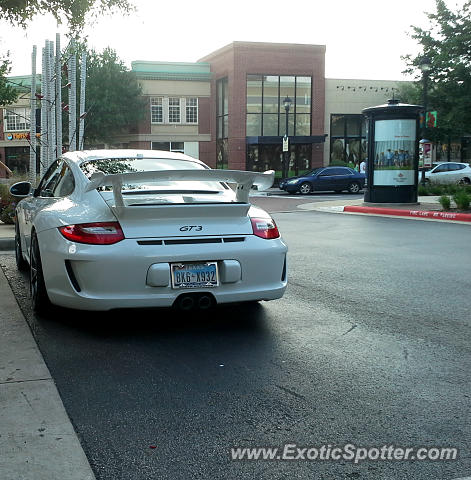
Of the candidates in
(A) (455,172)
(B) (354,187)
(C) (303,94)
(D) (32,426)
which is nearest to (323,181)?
(B) (354,187)

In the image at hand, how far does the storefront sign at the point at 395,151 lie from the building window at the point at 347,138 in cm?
2649

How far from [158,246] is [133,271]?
27 centimetres

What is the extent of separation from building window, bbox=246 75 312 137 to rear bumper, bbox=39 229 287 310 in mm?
39936

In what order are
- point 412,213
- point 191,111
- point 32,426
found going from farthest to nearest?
point 191,111 → point 412,213 → point 32,426

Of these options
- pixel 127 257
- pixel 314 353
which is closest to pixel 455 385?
pixel 314 353

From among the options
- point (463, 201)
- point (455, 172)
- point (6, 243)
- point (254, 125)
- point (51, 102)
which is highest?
point (254, 125)

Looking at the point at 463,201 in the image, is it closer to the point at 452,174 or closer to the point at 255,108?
the point at 452,174

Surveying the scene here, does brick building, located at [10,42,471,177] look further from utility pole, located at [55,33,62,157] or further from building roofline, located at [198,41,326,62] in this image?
utility pole, located at [55,33,62,157]

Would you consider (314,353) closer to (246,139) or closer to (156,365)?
(156,365)

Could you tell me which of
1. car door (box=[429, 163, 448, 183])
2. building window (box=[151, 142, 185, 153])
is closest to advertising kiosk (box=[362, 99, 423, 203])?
car door (box=[429, 163, 448, 183])

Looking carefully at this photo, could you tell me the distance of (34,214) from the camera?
20.9ft

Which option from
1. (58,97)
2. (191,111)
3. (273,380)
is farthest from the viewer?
(191,111)

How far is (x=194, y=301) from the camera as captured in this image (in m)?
5.07

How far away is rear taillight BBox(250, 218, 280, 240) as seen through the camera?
5.36 metres
